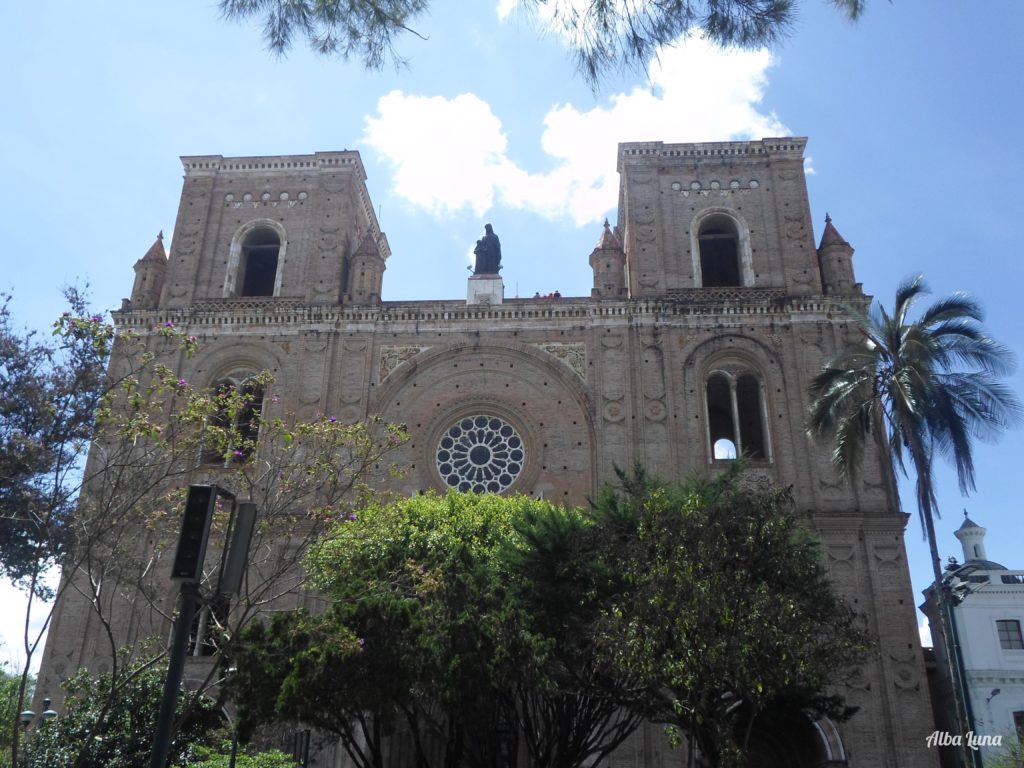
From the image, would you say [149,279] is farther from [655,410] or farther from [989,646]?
[989,646]

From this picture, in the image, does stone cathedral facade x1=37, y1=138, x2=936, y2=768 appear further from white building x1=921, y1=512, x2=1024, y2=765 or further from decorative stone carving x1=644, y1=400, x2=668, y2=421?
white building x1=921, y1=512, x2=1024, y2=765

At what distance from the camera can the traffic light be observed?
326 inches

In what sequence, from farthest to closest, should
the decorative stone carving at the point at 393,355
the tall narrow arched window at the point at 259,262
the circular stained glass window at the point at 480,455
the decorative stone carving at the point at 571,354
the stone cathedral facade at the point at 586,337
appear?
1. the tall narrow arched window at the point at 259,262
2. the decorative stone carving at the point at 393,355
3. the decorative stone carving at the point at 571,354
4. the circular stained glass window at the point at 480,455
5. the stone cathedral facade at the point at 586,337

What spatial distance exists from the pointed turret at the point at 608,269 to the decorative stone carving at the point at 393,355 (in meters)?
5.51

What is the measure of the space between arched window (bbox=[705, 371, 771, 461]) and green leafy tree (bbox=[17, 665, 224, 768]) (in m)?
14.6

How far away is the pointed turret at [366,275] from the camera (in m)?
28.7

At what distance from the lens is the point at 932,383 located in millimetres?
20359

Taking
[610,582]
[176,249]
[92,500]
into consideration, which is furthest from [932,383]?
[176,249]

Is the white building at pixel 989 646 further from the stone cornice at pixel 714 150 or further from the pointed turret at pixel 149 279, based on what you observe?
the pointed turret at pixel 149 279

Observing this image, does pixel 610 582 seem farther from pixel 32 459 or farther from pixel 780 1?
pixel 780 1

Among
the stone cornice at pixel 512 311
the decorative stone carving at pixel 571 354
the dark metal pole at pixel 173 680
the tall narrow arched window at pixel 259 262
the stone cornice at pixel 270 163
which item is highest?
the stone cornice at pixel 270 163

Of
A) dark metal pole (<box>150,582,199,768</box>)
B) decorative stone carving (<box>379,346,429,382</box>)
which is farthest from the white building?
dark metal pole (<box>150,582,199,768</box>)

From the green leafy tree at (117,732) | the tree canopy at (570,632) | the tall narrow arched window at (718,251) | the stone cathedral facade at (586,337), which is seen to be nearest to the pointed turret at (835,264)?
the stone cathedral facade at (586,337)

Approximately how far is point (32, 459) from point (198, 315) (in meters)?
15.0
